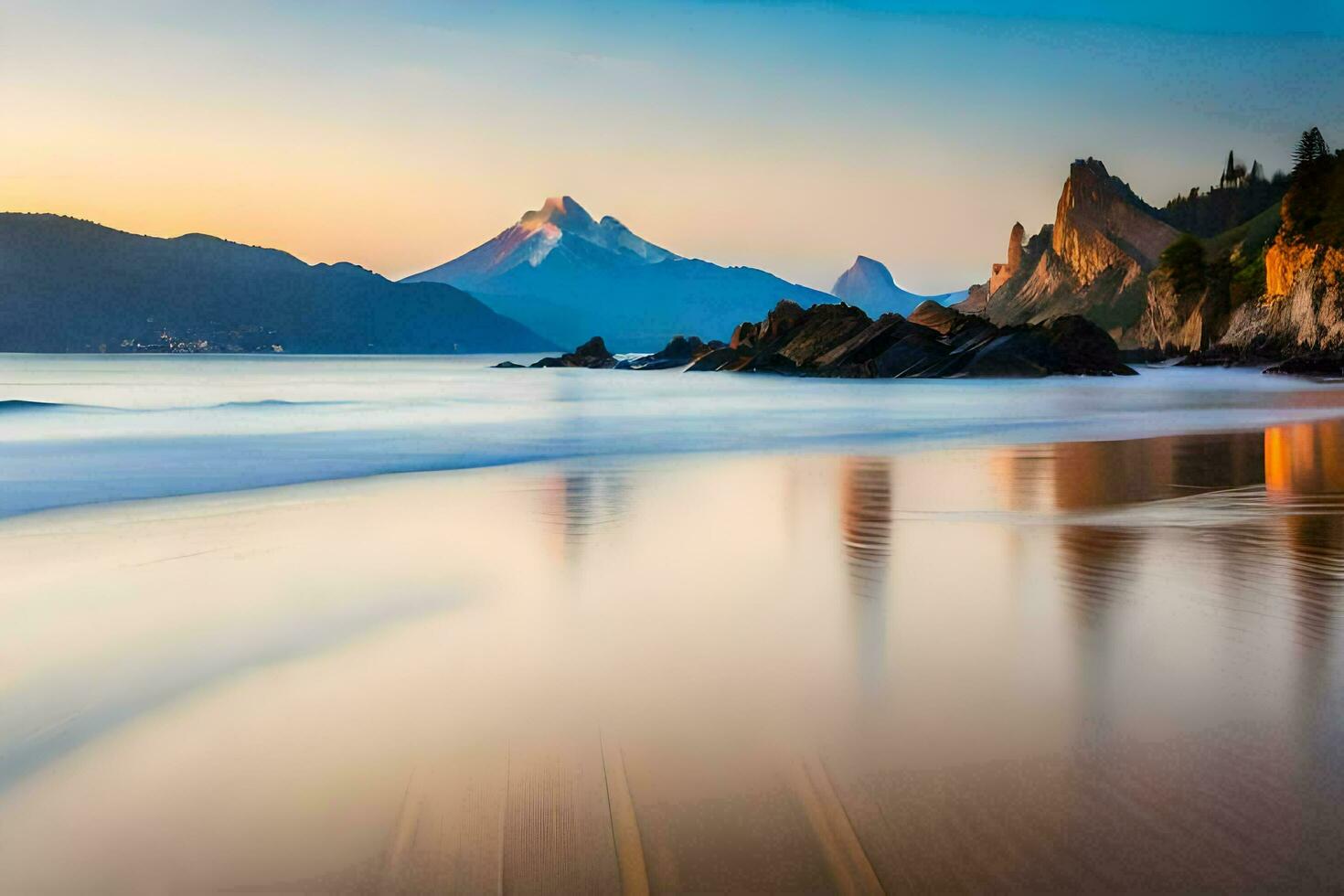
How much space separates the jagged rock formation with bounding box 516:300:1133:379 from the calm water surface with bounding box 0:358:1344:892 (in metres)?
61.2

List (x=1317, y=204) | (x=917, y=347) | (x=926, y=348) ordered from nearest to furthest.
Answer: (x=926, y=348) < (x=917, y=347) < (x=1317, y=204)

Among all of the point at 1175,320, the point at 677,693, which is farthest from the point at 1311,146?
the point at 677,693

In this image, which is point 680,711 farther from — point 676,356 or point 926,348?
point 676,356

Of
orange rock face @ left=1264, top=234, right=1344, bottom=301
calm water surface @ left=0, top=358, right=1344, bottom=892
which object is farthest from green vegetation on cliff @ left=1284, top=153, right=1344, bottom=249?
calm water surface @ left=0, top=358, right=1344, bottom=892

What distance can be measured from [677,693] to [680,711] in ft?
0.89

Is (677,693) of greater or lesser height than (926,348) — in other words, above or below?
below

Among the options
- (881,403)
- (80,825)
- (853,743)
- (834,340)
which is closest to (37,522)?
(80,825)

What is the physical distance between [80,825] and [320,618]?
287 cm

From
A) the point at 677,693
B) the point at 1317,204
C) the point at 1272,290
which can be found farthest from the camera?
the point at 1272,290

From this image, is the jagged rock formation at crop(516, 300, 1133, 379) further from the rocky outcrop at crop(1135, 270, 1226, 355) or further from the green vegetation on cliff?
the rocky outcrop at crop(1135, 270, 1226, 355)

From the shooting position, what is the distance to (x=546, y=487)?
44.0 feet

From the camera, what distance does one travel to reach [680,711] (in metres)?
4.33

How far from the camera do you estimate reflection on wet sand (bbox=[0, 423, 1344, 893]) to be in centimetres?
303

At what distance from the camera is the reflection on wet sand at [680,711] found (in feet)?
9.95
